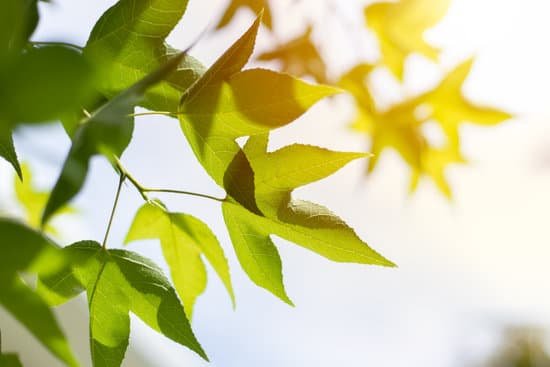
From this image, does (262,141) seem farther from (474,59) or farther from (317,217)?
(474,59)

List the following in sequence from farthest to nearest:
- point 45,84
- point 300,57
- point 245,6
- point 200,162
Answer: point 300,57 → point 245,6 → point 200,162 → point 45,84

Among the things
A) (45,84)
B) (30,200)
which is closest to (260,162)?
(45,84)

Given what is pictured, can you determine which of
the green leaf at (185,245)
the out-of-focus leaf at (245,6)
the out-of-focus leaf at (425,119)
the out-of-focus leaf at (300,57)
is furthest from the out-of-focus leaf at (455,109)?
the green leaf at (185,245)

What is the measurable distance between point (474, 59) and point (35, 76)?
52 centimetres

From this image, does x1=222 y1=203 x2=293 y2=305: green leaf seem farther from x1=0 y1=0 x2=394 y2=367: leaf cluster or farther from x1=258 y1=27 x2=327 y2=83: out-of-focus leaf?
x1=258 y1=27 x2=327 y2=83: out-of-focus leaf

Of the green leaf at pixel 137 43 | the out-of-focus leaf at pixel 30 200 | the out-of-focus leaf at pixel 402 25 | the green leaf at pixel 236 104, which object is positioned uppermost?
the out-of-focus leaf at pixel 402 25

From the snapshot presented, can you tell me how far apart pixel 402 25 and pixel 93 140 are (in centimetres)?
46

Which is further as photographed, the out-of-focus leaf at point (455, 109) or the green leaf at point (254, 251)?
the out-of-focus leaf at point (455, 109)

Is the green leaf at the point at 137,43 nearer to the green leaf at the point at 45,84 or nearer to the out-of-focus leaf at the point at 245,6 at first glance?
the green leaf at the point at 45,84

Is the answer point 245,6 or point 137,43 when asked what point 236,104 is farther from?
point 245,6

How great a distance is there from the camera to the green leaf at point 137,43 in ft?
0.60

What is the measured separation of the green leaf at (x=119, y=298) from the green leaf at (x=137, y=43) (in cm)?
5

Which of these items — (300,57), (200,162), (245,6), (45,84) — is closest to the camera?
(45,84)

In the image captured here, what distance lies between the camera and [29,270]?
0.35 feet
